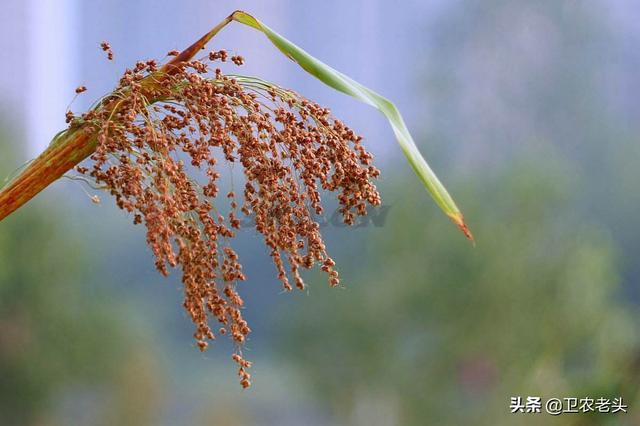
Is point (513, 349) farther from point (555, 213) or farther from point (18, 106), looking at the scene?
point (18, 106)

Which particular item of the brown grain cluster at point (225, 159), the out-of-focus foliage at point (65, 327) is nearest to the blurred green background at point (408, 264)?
the out-of-focus foliage at point (65, 327)

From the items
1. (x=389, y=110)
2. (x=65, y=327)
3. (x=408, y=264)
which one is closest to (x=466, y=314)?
(x=408, y=264)

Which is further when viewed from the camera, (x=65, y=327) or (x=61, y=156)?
(x=65, y=327)

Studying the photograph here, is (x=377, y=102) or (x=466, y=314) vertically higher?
(x=466, y=314)

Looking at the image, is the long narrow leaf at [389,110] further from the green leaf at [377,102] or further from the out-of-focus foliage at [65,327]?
the out-of-focus foliage at [65,327]

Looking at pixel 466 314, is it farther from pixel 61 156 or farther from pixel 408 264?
pixel 61 156

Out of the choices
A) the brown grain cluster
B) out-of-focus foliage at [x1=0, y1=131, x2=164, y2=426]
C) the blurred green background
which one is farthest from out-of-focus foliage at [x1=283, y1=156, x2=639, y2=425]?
the brown grain cluster
